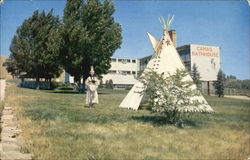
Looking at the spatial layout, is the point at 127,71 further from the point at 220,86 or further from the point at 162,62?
the point at 220,86

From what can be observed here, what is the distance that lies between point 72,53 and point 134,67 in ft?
24.5

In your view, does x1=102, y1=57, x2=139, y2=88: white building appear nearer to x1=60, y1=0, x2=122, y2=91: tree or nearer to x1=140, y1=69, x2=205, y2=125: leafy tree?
x1=60, y1=0, x2=122, y2=91: tree

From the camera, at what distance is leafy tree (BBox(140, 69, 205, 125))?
6.20 m

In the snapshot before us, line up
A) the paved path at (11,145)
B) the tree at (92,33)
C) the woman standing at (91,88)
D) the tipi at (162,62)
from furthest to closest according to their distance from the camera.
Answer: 1. the tree at (92,33)
2. the woman standing at (91,88)
3. the tipi at (162,62)
4. the paved path at (11,145)

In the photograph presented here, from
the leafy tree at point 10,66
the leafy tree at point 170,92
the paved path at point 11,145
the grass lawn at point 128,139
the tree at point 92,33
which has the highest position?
the tree at point 92,33

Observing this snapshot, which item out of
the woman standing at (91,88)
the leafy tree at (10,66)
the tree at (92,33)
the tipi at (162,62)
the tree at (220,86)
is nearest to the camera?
the leafy tree at (10,66)

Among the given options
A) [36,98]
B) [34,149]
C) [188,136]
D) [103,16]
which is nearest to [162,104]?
[188,136]

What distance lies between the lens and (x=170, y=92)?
20.5ft

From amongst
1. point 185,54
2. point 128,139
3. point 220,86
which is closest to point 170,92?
point 128,139

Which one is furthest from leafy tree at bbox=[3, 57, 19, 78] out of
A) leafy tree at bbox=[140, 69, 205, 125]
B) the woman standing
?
leafy tree at bbox=[140, 69, 205, 125]

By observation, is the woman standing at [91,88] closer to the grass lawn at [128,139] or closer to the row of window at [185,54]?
the grass lawn at [128,139]

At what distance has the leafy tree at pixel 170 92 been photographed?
244 inches

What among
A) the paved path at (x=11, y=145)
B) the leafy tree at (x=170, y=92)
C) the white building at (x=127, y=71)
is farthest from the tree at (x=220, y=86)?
the paved path at (x=11, y=145)

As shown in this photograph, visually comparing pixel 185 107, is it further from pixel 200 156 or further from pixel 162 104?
pixel 200 156
